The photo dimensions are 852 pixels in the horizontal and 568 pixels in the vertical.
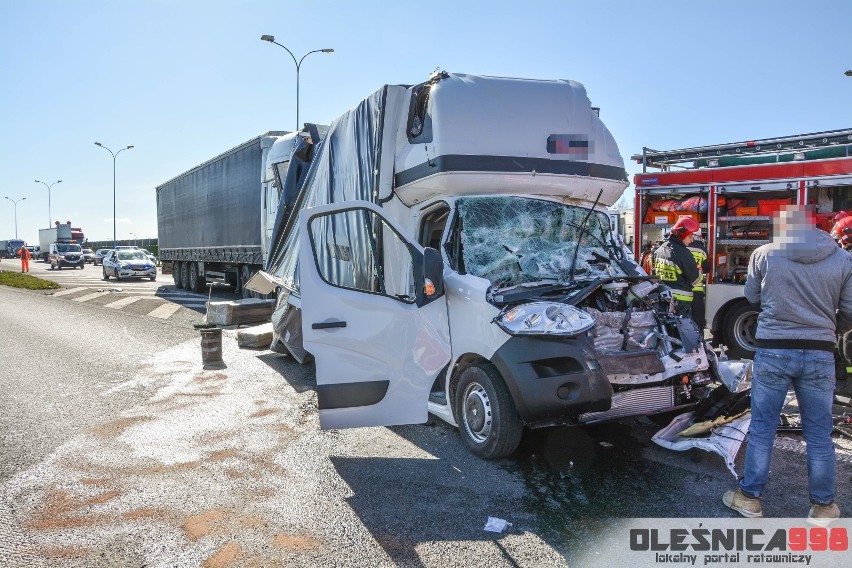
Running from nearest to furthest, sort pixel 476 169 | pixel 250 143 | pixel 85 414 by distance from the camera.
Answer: pixel 476 169
pixel 85 414
pixel 250 143

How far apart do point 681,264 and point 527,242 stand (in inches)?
99.4

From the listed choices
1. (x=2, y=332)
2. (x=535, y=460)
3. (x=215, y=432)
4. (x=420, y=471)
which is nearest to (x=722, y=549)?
(x=535, y=460)

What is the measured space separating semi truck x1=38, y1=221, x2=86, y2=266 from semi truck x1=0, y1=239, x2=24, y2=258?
1249 cm

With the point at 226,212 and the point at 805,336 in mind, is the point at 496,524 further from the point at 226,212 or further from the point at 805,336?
the point at 226,212

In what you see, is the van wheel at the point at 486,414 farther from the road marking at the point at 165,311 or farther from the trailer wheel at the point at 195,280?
the trailer wheel at the point at 195,280

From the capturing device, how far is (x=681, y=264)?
7090 millimetres

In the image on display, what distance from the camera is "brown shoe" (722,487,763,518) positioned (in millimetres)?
3809

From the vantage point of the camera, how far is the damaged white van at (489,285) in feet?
14.4

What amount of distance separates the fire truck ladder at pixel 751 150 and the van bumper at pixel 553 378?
6.07 meters

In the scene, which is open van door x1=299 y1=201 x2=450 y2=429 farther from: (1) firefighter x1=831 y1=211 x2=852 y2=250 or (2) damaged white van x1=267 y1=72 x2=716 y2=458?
(1) firefighter x1=831 y1=211 x2=852 y2=250

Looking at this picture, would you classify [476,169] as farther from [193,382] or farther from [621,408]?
[193,382]

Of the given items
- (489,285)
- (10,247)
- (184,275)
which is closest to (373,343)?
(489,285)

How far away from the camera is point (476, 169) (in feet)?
17.9

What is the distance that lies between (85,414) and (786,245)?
599 cm
